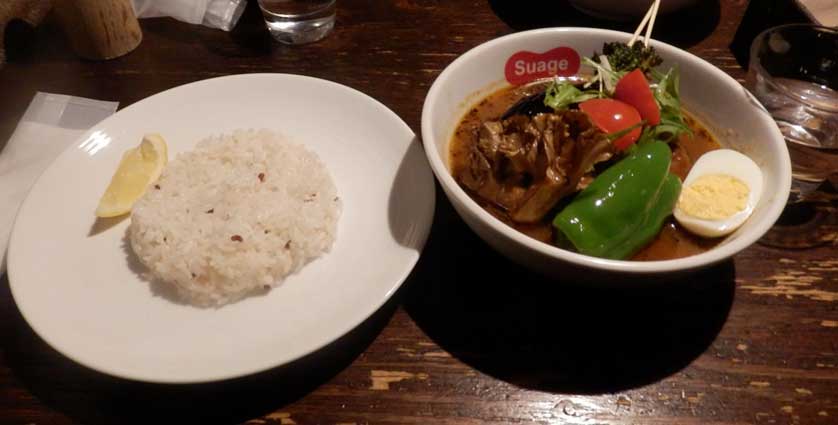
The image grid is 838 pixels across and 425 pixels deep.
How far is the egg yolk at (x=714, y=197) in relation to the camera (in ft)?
5.01

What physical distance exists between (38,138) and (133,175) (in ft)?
1.58

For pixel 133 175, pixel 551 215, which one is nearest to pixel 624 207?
pixel 551 215

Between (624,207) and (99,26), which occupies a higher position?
(624,207)

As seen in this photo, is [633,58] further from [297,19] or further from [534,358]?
[297,19]

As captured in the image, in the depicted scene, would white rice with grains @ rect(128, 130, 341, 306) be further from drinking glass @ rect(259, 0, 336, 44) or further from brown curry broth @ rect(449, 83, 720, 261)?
drinking glass @ rect(259, 0, 336, 44)

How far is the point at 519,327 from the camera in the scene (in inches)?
59.4

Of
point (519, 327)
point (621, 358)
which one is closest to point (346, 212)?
point (519, 327)

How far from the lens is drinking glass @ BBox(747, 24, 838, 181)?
1793 millimetres

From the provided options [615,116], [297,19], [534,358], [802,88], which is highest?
[615,116]

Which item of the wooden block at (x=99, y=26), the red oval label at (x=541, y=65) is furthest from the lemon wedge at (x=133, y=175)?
the red oval label at (x=541, y=65)

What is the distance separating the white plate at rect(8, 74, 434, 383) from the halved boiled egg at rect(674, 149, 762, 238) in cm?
69

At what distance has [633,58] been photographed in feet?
5.63

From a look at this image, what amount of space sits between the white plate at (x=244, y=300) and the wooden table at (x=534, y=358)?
4.1 inches

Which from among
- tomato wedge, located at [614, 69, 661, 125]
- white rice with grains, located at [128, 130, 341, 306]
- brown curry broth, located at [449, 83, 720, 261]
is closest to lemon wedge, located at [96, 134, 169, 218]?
white rice with grains, located at [128, 130, 341, 306]
